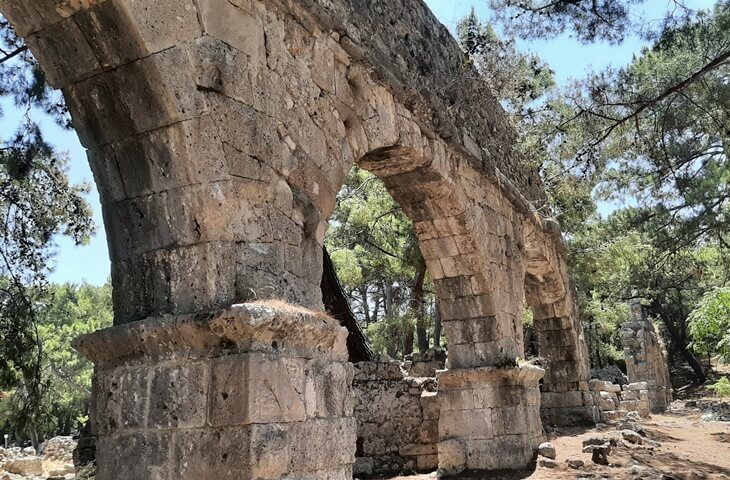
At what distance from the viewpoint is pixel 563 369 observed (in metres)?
12.9

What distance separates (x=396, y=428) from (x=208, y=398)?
6125 mm

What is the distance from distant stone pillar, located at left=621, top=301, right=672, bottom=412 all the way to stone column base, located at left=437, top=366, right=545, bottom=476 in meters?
14.3

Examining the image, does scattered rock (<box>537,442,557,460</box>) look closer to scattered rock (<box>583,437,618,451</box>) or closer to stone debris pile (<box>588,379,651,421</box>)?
scattered rock (<box>583,437,618,451</box>)

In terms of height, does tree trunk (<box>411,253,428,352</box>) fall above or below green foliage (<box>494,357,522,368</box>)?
above

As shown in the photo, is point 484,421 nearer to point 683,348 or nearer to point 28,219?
point 28,219

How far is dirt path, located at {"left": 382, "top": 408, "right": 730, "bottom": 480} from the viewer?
7.45 meters

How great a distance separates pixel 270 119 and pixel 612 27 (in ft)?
15.3

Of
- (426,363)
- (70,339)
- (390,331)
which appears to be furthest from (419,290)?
(70,339)

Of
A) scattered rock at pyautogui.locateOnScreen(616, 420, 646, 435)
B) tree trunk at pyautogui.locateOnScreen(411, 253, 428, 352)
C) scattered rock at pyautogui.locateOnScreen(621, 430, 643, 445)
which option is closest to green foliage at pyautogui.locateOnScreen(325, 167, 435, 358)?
tree trunk at pyautogui.locateOnScreen(411, 253, 428, 352)

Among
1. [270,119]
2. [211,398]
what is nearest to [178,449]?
[211,398]

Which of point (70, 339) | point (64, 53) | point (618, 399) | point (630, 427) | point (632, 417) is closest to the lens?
point (64, 53)

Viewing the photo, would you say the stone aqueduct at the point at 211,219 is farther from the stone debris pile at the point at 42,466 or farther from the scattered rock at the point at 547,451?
the stone debris pile at the point at 42,466

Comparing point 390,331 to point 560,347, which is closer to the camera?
point 560,347

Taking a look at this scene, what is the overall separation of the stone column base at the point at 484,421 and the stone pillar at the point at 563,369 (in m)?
5.06
